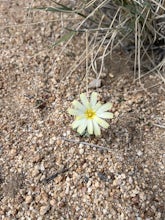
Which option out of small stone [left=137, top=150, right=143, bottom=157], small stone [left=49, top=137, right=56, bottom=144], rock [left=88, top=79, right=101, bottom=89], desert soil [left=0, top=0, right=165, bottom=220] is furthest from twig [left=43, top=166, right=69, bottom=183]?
rock [left=88, top=79, right=101, bottom=89]

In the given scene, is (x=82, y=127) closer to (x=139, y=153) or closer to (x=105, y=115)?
(x=105, y=115)

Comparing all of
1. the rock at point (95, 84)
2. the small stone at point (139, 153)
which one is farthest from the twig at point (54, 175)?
the rock at point (95, 84)

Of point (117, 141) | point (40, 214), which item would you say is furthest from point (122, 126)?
point (40, 214)

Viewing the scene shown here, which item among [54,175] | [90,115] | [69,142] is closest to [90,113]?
[90,115]

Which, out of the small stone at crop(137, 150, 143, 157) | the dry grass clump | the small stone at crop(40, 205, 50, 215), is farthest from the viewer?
the dry grass clump

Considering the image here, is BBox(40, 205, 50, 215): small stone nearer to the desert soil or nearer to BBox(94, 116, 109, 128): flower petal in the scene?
the desert soil

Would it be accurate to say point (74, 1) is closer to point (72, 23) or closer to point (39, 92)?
point (72, 23)

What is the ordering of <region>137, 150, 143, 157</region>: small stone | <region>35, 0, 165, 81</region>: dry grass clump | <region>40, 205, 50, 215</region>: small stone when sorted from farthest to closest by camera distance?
1. <region>35, 0, 165, 81</region>: dry grass clump
2. <region>137, 150, 143, 157</region>: small stone
3. <region>40, 205, 50, 215</region>: small stone
